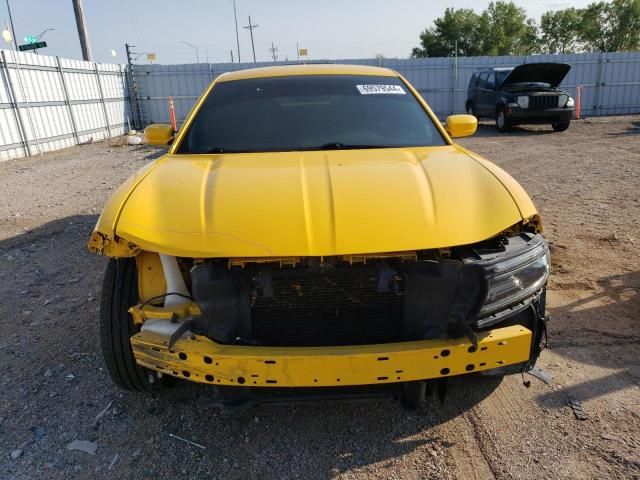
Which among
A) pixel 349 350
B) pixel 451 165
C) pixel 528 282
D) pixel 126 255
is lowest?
pixel 349 350

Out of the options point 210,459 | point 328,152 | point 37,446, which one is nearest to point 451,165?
point 328,152

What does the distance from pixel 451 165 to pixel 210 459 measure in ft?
6.16

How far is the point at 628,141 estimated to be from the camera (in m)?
11.9

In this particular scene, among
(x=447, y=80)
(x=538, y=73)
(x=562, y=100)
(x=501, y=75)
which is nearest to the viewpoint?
(x=538, y=73)

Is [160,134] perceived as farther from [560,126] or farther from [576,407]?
[560,126]

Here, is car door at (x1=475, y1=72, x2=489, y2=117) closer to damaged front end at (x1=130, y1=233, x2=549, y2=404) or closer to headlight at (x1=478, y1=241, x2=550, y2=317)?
headlight at (x1=478, y1=241, x2=550, y2=317)

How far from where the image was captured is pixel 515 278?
2021 mm

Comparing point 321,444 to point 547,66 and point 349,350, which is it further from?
point 547,66

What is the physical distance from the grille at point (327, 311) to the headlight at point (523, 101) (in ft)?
42.5

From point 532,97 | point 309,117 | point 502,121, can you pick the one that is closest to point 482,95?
point 502,121

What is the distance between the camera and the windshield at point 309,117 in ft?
9.94

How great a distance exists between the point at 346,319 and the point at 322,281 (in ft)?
0.66

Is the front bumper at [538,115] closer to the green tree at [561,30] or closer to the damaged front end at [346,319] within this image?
the damaged front end at [346,319]

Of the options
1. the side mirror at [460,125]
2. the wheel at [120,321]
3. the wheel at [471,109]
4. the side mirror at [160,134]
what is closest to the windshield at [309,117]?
the side mirror at [460,125]
